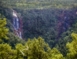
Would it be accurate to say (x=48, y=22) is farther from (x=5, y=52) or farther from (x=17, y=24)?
(x=5, y=52)

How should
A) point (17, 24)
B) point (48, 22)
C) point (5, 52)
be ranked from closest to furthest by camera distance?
1. point (5, 52)
2. point (17, 24)
3. point (48, 22)

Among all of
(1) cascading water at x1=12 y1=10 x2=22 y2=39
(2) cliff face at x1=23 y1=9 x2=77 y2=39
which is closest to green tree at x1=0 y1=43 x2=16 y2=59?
(1) cascading water at x1=12 y1=10 x2=22 y2=39

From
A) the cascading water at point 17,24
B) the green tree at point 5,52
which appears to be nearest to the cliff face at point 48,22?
the cascading water at point 17,24

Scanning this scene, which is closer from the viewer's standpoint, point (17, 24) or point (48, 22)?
point (17, 24)

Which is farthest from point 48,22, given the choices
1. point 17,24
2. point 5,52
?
point 5,52

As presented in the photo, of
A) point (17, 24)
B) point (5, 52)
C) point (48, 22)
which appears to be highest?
point (5, 52)

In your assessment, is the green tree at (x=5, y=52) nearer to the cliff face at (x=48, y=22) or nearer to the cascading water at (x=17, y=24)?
the cascading water at (x=17, y=24)

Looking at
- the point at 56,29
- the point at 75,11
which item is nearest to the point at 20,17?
the point at 56,29

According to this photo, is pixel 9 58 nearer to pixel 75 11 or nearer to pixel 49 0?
pixel 75 11

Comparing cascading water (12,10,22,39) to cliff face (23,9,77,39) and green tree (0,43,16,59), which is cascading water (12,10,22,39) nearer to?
cliff face (23,9,77,39)

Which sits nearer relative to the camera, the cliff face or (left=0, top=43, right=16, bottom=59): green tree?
(left=0, top=43, right=16, bottom=59): green tree

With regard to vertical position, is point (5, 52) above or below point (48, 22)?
above
